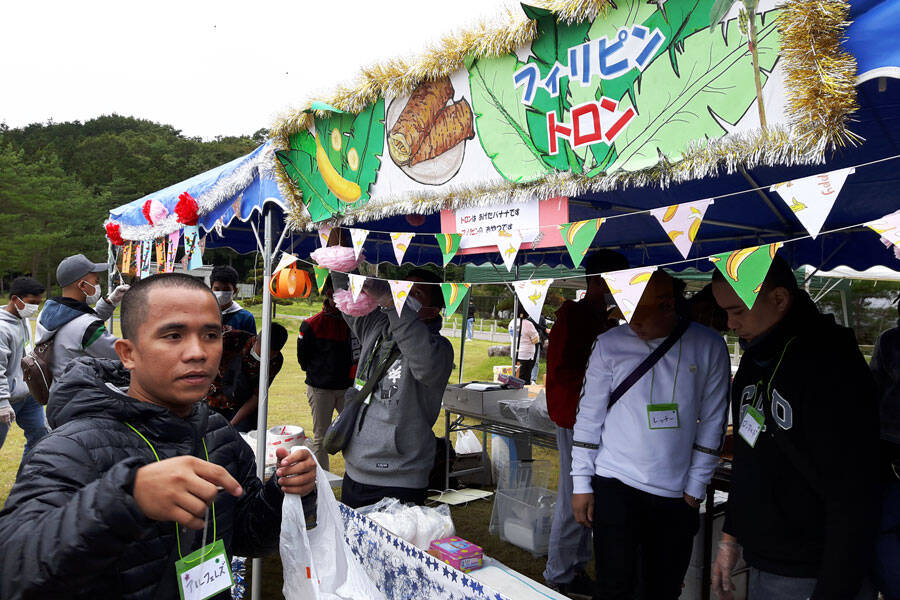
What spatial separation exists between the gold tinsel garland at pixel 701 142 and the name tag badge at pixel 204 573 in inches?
57.5

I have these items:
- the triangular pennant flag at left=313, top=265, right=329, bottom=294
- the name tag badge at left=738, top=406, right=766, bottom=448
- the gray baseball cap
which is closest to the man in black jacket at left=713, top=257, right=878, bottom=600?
the name tag badge at left=738, top=406, right=766, bottom=448

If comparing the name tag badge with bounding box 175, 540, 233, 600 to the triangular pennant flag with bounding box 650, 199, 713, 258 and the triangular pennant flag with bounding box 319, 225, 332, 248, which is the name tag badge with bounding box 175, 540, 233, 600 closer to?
the triangular pennant flag with bounding box 650, 199, 713, 258

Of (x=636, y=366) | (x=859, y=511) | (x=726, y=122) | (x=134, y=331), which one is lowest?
(x=859, y=511)

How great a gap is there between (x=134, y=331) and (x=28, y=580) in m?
0.51

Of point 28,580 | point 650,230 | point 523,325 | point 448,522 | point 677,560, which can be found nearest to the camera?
point 28,580

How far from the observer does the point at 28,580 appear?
0.82 metres

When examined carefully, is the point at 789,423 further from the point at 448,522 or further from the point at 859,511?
the point at 448,522

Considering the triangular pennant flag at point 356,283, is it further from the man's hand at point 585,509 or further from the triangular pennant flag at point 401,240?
the man's hand at point 585,509

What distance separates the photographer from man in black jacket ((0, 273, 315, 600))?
82 cm

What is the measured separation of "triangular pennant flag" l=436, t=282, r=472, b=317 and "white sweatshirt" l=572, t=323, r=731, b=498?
0.65 m

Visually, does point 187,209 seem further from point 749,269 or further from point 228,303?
point 749,269

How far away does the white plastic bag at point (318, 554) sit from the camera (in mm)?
1375

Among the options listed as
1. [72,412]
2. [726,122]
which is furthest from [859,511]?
[72,412]

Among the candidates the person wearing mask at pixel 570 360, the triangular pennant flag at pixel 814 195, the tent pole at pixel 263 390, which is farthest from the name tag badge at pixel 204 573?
the person wearing mask at pixel 570 360
